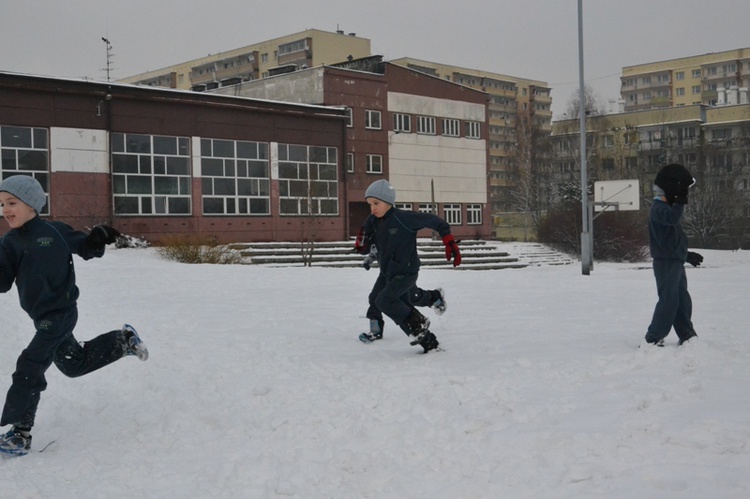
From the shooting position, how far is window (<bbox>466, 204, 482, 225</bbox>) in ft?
180

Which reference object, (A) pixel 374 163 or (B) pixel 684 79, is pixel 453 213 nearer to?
(A) pixel 374 163

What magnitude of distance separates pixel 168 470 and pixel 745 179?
82103 mm

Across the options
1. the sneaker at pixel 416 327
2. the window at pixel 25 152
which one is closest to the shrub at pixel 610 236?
the window at pixel 25 152

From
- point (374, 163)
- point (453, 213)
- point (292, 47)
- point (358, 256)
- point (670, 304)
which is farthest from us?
point (292, 47)

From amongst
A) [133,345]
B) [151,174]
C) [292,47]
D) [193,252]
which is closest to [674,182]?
[133,345]

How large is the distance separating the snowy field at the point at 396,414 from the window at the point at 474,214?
4435 centimetres

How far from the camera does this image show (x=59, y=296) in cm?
553

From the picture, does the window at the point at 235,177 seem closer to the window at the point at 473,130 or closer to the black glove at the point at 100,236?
the window at the point at 473,130

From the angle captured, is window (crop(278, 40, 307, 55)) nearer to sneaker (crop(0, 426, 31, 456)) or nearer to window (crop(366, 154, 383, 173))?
window (crop(366, 154, 383, 173))

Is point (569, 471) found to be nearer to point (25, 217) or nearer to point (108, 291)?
point (25, 217)

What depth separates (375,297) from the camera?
905 centimetres

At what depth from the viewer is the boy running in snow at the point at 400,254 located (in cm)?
801

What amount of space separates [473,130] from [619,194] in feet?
73.5

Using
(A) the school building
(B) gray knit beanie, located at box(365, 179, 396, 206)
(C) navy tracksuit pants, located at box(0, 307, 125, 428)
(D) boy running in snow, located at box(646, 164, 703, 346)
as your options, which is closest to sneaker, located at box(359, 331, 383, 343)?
(B) gray knit beanie, located at box(365, 179, 396, 206)
